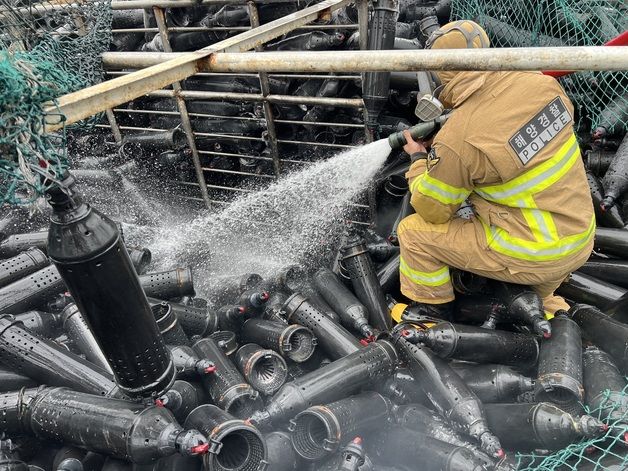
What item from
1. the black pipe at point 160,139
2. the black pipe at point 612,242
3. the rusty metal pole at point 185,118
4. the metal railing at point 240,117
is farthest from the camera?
the black pipe at point 160,139

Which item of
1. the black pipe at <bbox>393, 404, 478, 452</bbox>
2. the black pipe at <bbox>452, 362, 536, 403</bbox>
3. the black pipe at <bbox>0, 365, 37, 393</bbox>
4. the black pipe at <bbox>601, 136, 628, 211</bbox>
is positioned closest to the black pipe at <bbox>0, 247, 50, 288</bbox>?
the black pipe at <bbox>0, 365, 37, 393</bbox>

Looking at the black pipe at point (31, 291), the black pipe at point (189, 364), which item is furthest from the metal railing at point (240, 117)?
the black pipe at point (189, 364)

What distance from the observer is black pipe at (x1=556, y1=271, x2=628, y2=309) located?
3.47 m

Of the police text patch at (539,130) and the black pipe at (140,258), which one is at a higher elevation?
the police text patch at (539,130)

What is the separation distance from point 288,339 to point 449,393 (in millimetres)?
984

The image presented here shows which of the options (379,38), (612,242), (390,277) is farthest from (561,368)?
(379,38)

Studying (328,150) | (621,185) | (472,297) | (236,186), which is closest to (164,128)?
(236,186)

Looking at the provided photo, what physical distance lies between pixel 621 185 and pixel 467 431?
2.30 metres

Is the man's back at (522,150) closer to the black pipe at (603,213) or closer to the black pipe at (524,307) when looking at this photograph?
the black pipe at (524,307)

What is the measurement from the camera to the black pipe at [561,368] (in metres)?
2.70

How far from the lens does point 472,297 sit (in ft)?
11.9

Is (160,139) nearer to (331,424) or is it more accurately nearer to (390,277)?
(390,277)

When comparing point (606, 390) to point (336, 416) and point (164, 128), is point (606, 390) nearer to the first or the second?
point (336, 416)

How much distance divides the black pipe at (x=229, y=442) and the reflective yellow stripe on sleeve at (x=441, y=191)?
1695mm
